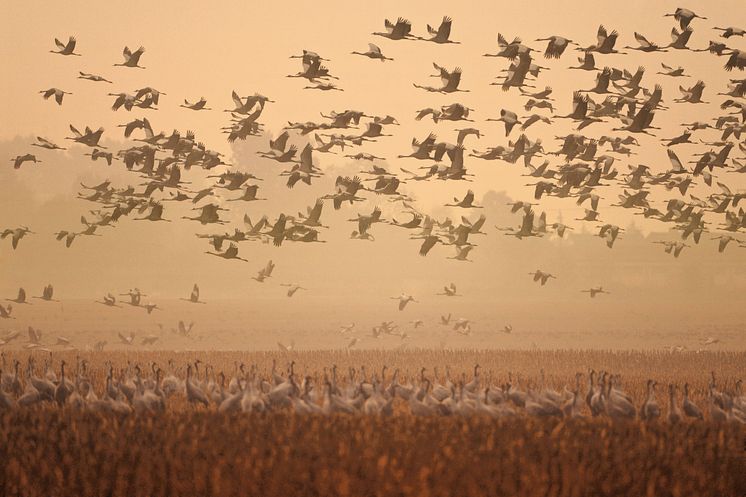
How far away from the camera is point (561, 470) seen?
21.3 m

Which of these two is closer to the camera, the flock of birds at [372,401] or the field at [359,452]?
the field at [359,452]

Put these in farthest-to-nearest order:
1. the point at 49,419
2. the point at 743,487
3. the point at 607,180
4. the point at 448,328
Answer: the point at 448,328, the point at 607,180, the point at 49,419, the point at 743,487

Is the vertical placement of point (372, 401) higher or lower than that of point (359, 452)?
higher

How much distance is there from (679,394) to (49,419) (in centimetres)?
1994

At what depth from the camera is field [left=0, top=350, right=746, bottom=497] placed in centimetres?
1978

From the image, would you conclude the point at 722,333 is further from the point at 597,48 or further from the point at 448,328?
the point at 597,48

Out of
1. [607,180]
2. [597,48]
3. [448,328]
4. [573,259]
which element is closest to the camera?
[597,48]

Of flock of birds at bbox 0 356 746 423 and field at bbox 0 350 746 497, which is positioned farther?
flock of birds at bbox 0 356 746 423

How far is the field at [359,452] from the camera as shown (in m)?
19.8

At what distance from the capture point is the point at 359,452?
21.8m

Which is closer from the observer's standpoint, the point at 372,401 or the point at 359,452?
the point at 359,452

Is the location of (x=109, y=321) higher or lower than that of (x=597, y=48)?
lower

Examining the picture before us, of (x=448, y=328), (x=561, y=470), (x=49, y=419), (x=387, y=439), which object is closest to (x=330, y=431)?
(x=387, y=439)

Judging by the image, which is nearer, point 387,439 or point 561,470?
point 561,470
